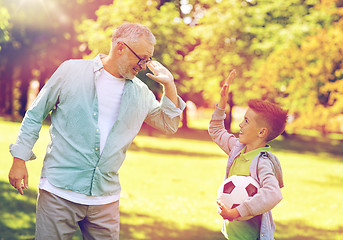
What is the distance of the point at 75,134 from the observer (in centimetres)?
340

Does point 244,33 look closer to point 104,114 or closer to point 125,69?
point 125,69

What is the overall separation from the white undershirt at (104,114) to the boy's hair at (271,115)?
99cm

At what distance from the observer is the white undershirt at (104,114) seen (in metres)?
3.38

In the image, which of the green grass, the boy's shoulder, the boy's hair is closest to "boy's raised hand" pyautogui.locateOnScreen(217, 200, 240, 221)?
the boy's shoulder

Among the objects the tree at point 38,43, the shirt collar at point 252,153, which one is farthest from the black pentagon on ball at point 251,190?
the tree at point 38,43

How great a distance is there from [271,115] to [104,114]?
3.98ft

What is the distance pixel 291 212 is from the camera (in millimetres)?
9875

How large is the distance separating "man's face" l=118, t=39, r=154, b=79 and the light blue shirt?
5.8 inches

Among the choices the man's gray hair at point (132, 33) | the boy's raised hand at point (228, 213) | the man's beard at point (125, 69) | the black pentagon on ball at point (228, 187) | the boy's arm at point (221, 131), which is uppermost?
the man's gray hair at point (132, 33)

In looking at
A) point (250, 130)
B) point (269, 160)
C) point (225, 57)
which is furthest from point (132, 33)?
point (225, 57)

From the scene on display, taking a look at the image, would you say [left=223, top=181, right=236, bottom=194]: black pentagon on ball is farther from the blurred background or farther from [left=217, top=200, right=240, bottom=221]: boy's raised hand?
the blurred background

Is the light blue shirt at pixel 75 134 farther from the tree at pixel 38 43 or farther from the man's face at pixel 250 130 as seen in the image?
the tree at pixel 38 43

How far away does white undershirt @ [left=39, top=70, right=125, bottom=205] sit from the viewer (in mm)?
3379

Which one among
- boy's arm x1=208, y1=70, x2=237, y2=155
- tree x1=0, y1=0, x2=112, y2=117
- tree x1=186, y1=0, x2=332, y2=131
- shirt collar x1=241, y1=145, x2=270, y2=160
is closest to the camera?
shirt collar x1=241, y1=145, x2=270, y2=160
